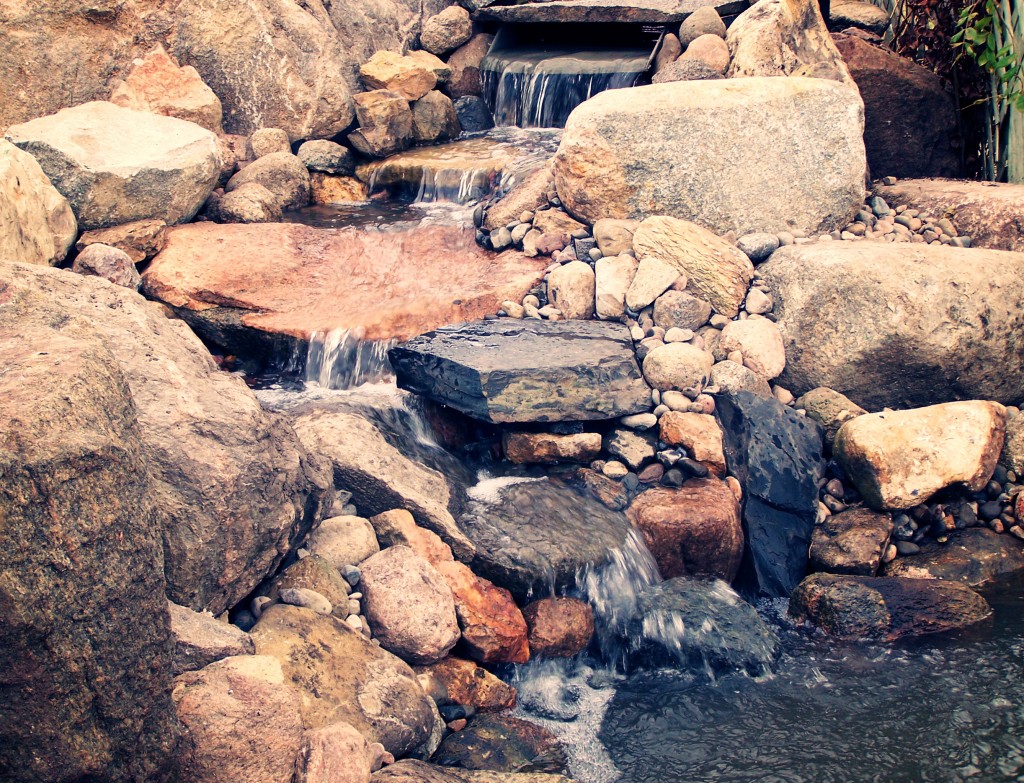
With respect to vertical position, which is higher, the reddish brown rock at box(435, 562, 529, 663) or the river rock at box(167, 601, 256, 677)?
the river rock at box(167, 601, 256, 677)

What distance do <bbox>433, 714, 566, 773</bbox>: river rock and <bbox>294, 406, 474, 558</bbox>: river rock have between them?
928mm

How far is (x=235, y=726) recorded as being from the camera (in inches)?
95.5

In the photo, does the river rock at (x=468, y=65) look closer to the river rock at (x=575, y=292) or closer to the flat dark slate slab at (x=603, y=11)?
the flat dark slate slab at (x=603, y=11)

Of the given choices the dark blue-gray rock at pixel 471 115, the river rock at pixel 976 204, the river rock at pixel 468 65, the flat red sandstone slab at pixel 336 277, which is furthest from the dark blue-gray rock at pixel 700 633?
the river rock at pixel 468 65

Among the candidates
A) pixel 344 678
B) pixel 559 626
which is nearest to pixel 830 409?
pixel 559 626

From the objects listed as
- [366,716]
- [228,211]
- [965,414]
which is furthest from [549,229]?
[366,716]

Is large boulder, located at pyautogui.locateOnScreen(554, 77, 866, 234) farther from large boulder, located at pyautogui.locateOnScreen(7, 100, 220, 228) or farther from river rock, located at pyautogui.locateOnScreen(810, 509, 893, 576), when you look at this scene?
large boulder, located at pyautogui.locateOnScreen(7, 100, 220, 228)

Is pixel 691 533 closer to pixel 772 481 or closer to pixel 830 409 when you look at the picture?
pixel 772 481

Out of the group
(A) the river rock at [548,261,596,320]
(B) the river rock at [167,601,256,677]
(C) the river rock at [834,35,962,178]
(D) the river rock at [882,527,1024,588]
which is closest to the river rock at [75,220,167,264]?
(A) the river rock at [548,261,596,320]

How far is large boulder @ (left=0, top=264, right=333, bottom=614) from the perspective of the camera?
3.08 meters

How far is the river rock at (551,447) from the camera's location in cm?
482

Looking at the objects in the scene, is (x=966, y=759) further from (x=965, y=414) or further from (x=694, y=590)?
(x=965, y=414)

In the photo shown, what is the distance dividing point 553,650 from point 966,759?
176cm

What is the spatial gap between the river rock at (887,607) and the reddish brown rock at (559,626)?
1109mm
